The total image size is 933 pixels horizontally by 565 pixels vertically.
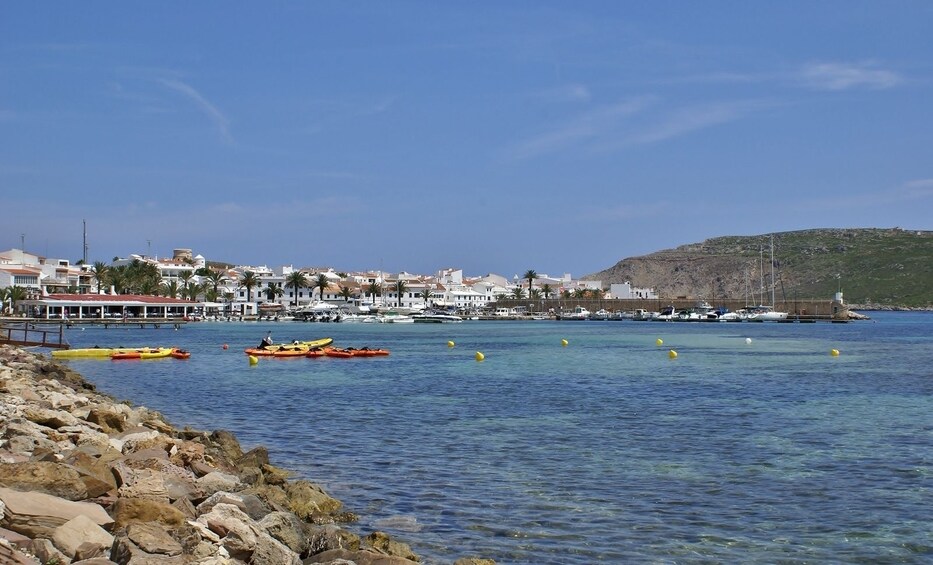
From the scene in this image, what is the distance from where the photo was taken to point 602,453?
762 inches

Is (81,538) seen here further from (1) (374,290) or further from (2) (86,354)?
(1) (374,290)

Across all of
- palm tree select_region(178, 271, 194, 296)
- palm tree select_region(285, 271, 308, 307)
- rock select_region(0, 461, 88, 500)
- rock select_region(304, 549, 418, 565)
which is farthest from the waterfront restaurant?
rock select_region(304, 549, 418, 565)

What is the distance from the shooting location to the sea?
12766 millimetres

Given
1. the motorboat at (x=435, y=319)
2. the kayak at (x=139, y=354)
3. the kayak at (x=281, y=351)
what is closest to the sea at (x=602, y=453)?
the kayak at (x=139, y=354)

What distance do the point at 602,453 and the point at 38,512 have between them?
12.9 metres

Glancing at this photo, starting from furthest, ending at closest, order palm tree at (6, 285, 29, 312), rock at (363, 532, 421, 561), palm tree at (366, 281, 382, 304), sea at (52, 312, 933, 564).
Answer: palm tree at (366, 281, 382, 304) < palm tree at (6, 285, 29, 312) < sea at (52, 312, 933, 564) < rock at (363, 532, 421, 561)

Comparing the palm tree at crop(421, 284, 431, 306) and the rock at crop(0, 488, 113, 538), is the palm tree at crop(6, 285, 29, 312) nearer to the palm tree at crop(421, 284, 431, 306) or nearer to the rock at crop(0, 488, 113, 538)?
the palm tree at crop(421, 284, 431, 306)

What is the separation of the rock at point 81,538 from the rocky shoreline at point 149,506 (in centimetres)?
1

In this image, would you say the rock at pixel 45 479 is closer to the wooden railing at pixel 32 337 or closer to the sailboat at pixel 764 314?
the wooden railing at pixel 32 337

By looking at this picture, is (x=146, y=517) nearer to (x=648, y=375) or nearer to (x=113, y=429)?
(x=113, y=429)

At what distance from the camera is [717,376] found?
40.0 metres

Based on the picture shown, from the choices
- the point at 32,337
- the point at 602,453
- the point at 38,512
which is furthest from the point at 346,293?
the point at 38,512

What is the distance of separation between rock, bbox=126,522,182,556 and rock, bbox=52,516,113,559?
294mm

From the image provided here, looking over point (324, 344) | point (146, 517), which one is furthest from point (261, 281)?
point (146, 517)
